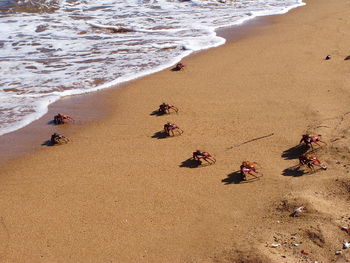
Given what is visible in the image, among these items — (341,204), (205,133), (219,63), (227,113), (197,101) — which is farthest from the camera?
(219,63)

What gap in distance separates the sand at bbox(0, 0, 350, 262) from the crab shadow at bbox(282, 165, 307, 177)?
2 cm

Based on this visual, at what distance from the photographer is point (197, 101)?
877cm

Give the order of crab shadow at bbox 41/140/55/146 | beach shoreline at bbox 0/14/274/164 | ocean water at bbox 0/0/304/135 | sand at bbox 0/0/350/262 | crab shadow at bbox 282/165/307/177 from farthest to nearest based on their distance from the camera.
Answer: ocean water at bbox 0/0/304/135 → crab shadow at bbox 41/140/55/146 → beach shoreline at bbox 0/14/274/164 → crab shadow at bbox 282/165/307/177 → sand at bbox 0/0/350/262

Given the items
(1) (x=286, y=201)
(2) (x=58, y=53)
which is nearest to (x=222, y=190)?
(1) (x=286, y=201)

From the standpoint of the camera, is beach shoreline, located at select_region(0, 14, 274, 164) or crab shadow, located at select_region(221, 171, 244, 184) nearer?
crab shadow, located at select_region(221, 171, 244, 184)

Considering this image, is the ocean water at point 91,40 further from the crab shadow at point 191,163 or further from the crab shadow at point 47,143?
the crab shadow at point 191,163

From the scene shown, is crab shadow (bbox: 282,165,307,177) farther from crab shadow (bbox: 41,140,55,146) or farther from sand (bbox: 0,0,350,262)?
crab shadow (bbox: 41,140,55,146)

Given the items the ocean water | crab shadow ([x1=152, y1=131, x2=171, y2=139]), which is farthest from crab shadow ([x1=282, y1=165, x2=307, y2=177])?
the ocean water

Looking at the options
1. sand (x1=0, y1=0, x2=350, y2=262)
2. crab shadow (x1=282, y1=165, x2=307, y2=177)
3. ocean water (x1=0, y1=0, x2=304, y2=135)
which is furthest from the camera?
ocean water (x1=0, y1=0, x2=304, y2=135)

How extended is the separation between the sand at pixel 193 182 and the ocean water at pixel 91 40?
1.54m

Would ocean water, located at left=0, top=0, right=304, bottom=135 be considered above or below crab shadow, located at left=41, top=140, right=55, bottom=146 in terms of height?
above

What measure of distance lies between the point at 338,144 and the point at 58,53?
32.0 ft

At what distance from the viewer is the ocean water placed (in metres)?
10.1

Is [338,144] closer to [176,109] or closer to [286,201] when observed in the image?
[286,201]
